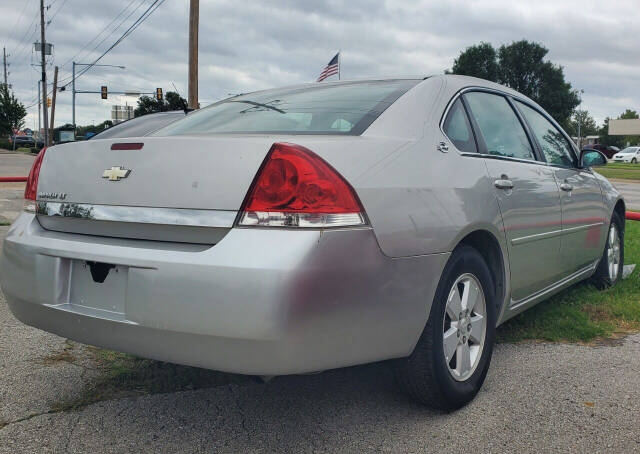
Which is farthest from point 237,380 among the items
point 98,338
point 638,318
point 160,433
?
point 638,318

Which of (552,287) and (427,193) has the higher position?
(427,193)

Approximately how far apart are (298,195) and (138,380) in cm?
147

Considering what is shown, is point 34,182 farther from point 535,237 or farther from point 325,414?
point 535,237

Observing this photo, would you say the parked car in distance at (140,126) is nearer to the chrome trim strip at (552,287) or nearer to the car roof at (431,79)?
the car roof at (431,79)

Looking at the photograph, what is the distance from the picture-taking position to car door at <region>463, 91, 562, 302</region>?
127 inches

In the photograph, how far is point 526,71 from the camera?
63.6 m

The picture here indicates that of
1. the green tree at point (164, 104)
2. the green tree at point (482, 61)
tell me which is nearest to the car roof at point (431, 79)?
the green tree at point (164, 104)

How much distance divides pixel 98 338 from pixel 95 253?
318 mm

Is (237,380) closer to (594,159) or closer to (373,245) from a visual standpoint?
(373,245)

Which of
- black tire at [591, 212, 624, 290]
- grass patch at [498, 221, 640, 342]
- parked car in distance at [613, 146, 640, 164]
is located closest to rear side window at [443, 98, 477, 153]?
grass patch at [498, 221, 640, 342]

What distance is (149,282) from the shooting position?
7.36 ft

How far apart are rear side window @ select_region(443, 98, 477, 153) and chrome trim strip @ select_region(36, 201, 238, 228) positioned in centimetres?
122

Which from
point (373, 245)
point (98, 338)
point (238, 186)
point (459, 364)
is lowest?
point (459, 364)

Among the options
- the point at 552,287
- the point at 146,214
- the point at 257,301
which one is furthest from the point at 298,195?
the point at 552,287
